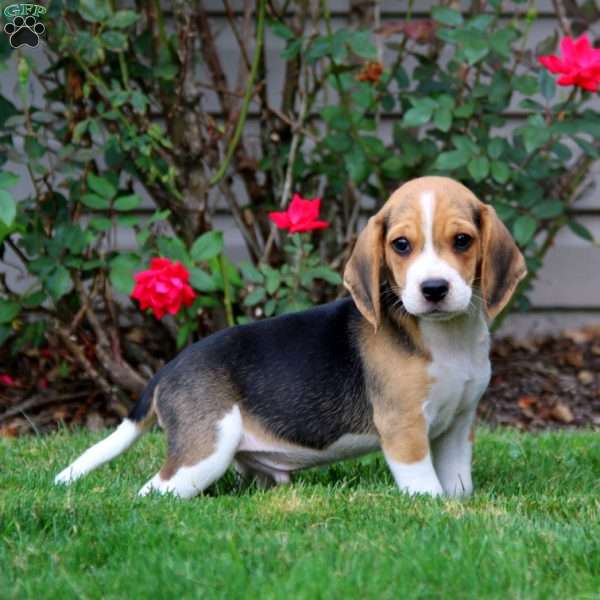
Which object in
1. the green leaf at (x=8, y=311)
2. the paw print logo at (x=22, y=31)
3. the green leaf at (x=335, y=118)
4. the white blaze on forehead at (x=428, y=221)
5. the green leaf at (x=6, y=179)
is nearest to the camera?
the white blaze on forehead at (x=428, y=221)


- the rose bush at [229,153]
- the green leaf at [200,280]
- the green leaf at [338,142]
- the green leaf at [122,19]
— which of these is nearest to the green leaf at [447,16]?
the rose bush at [229,153]

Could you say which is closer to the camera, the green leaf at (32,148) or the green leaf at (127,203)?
the green leaf at (32,148)

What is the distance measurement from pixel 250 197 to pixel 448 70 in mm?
1426

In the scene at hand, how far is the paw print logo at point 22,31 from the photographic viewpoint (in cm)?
604

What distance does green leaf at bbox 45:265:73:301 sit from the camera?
635cm

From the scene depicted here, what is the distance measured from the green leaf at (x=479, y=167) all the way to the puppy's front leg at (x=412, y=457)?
7.31ft

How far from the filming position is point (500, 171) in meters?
6.40

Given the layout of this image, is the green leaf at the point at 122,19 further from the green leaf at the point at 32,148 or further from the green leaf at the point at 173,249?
the green leaf at the point at 173,249

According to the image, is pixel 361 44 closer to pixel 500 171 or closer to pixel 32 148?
pixel 500 171

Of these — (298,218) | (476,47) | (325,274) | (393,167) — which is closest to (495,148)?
(476,47)

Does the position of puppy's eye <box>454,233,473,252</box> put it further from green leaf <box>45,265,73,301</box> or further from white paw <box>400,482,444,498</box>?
green leaf <box>45,265,73,301</box>

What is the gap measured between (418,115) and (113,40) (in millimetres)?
1576

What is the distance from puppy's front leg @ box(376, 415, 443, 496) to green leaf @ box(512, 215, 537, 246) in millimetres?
2276

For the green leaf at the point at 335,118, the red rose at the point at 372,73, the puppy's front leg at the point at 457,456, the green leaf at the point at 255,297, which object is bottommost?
the green leaf at the point at 255,297
